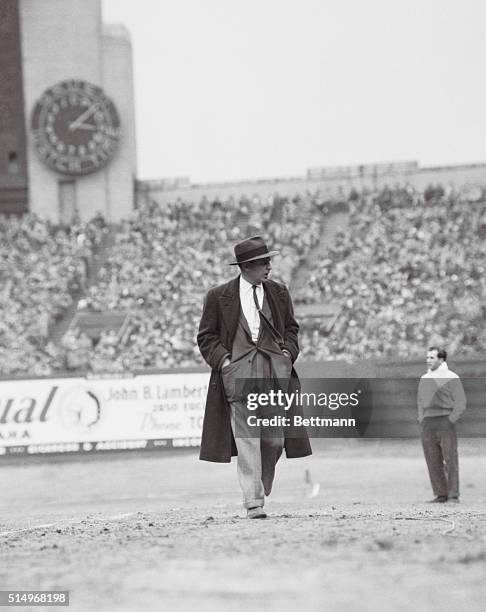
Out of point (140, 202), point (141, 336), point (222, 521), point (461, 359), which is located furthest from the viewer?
point (140, 202)

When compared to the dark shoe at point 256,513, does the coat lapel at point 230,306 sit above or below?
above

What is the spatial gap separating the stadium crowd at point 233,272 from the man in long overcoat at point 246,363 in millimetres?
17758

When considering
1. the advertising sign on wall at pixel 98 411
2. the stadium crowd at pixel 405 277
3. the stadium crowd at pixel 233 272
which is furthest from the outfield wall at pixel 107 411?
the stadium crowd at pixel 233 272

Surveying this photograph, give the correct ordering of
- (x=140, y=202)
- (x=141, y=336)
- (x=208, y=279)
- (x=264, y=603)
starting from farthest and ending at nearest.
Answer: (x=140, y=202) → (x=208, y=279) → (x=141, y=336) → (x=264, y=603)

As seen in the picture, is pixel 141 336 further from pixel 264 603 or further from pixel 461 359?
pixel 264 603

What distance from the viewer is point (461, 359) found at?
797 inches

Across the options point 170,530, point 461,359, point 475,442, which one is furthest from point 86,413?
point 170,530

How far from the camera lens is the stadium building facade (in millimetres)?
45656

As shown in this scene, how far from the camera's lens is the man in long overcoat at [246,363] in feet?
28.0

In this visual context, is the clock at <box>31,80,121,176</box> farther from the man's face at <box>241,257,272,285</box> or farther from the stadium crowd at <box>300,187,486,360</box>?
the man's face at <box>241,257,272,285</box>

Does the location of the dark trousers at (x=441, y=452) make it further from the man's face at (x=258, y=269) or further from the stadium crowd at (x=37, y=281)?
the stadium crowd at (x=37, y=281)

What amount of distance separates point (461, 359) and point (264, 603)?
52.5 ft

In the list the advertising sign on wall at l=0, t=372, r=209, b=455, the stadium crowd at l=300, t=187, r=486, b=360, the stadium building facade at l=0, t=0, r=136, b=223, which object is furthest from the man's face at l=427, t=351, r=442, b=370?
the stadium building facade at l=0, t=0, r=136, b=223

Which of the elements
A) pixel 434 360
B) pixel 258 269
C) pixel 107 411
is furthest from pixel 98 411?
pixel 258 269
